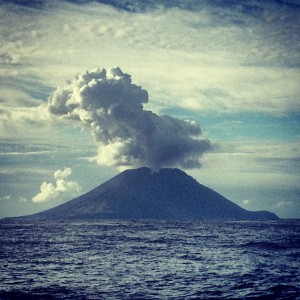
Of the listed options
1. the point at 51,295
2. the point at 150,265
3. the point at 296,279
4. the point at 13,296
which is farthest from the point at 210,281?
the point at 13,296

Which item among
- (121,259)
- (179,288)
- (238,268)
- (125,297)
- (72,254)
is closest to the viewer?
(125,297)

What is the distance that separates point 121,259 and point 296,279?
23.9 m

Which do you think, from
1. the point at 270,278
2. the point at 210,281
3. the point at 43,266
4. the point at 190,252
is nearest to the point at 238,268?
the point at 270,278

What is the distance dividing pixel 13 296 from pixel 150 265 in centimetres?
2032

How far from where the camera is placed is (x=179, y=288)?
34938 millimetres

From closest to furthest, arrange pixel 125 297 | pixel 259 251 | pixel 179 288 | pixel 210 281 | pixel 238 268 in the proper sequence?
pixel 125 297 < pixel 179 288 < pixel 210 281 < pixel 238 268 < pixel 259 251

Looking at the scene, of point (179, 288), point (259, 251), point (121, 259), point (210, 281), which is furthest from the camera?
point (259, 251)

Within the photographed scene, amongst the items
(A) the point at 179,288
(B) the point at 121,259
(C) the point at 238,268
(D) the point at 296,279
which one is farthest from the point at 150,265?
(D) the point at 296,279

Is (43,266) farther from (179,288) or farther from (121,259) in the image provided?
(179,288)

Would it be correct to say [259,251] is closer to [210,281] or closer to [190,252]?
[190,252]

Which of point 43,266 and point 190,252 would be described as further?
point 190,252

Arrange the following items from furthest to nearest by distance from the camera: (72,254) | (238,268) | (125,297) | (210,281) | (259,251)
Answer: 1. (259,251)
2. (72,254)
3. (238,268)
4. (210,281)
5. (125,297)

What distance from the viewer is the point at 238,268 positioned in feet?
152

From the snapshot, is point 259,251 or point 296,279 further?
point 259,251
